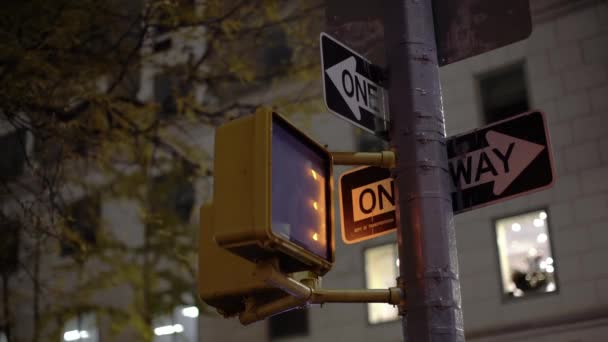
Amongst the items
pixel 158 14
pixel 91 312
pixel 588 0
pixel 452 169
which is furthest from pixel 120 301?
pixel 452 169

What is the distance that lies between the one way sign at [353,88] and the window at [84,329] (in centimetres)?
1836

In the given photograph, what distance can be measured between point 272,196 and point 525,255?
12788 millimetres

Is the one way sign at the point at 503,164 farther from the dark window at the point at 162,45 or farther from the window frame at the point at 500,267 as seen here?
the window frame at the point at 500,267

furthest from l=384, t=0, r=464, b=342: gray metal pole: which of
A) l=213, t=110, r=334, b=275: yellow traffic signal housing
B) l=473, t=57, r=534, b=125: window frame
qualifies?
l=473, t=57, r=534, b=125: window frame

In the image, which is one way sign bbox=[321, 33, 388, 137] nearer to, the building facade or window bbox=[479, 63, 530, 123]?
Result: the building facade

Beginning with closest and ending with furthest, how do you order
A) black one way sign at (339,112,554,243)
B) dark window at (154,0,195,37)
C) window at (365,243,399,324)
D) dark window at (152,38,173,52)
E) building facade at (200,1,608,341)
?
1. black one way sign at (339,112,554,243)
2. dark window at (154,0,195,37)
3. dark window at (152,38,173,52)
4. building facade at (200,1,608,341)
5. window at (365,243,399,324)

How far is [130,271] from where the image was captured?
19.9 metres

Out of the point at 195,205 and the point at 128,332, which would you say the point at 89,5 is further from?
the point at 128,332

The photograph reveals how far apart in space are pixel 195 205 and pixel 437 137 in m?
16.2

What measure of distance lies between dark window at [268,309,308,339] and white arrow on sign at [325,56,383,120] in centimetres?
1394

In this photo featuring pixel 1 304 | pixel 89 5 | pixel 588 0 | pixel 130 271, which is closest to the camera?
pixel 89 5

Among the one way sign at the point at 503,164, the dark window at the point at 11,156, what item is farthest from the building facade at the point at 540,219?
the dark window at the point at 11,156

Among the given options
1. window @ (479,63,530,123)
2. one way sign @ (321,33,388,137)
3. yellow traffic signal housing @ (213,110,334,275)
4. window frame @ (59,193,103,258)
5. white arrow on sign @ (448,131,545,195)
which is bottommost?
yellow traffic signal housing @ (213,110,334,275)

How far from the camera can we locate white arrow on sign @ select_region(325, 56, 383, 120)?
484 cm
